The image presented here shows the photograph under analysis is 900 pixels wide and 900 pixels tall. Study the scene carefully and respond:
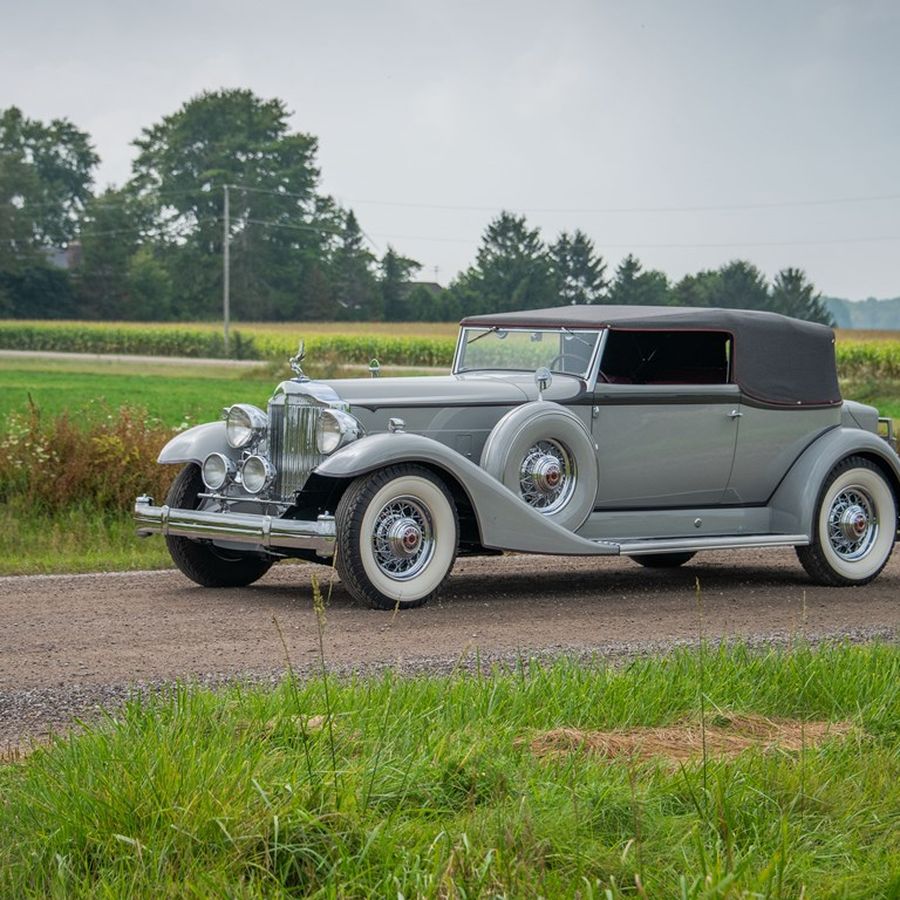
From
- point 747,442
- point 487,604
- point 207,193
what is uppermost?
point 207,193

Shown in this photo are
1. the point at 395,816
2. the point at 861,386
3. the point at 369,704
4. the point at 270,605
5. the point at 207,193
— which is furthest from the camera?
the point at 207,193

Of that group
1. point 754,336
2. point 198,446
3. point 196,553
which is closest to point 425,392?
point 198,446

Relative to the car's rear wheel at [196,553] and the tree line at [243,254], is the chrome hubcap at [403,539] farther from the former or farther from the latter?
the tree line at [243,254]

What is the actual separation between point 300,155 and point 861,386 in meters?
53.6

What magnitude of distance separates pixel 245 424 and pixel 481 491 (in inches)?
60.6

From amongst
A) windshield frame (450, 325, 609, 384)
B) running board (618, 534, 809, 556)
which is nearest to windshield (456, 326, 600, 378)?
windshield frame (450, 325, 609, 384)

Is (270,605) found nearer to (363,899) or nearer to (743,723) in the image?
(743,723)

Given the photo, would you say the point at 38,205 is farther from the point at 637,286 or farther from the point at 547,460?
the point at 547,460

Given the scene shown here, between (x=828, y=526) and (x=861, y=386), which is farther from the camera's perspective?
(x=861, y=386)

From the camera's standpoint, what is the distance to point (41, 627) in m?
7.81

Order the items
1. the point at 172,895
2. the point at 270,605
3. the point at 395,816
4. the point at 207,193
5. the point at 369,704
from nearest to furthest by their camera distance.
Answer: the point at 172,895 → the point at 395,816 → the point at 369,704 → the point at 270,605 → the point at 207,193

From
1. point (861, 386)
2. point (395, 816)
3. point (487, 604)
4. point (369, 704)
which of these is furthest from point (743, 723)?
point (861, 386)

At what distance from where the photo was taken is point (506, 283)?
7456 centimetres

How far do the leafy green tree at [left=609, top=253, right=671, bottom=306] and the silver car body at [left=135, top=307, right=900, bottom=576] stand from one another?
6971 centimetres
